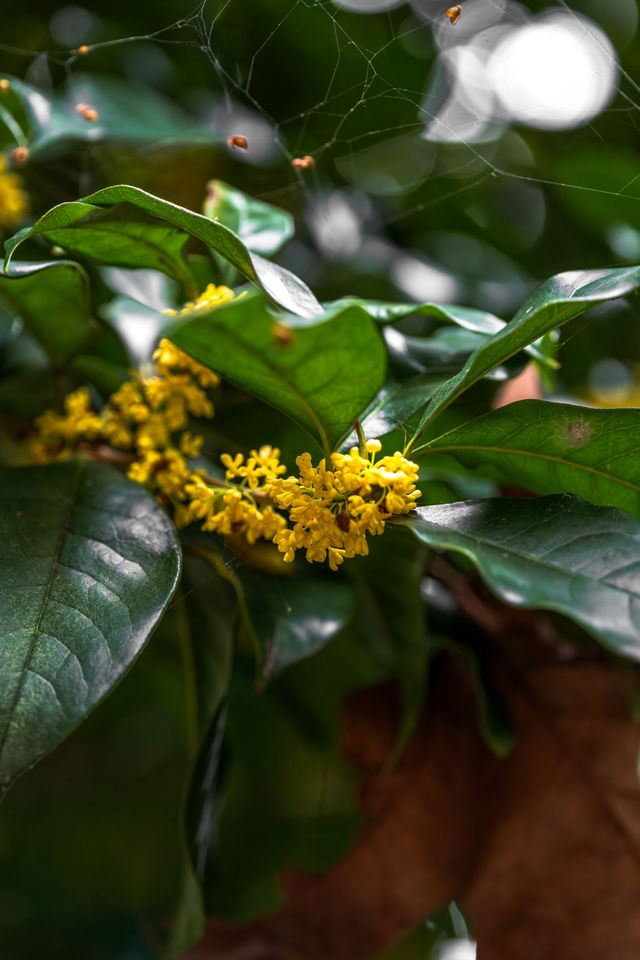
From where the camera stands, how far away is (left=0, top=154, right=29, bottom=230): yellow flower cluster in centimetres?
109

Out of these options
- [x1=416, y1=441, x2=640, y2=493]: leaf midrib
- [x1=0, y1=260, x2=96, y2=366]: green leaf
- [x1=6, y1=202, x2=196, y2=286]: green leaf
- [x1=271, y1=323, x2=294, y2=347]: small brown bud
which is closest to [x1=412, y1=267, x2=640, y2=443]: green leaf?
[x1=416, y1=441, x2=640, y2=493]: leaf midrib

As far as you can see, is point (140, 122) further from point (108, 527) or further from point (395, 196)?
point (108, 527)

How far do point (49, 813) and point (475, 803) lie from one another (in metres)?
0.86

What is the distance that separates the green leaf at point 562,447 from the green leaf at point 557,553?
55mm

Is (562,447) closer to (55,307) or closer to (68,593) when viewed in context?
(68,593)

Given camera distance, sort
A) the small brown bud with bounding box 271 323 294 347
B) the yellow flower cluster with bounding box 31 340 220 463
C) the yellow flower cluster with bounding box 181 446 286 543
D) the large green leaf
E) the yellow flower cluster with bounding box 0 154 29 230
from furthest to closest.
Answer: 1. the yellow flower cluster with bounding box 0 154 29 230
2. the yellow flower cluster with bounding box 31 340 220 463
3. the yellow flower cluster with bounding box 181 446 286 543
4. the large green leaf
5. the small brown bud with bounding box 271 323 294 347

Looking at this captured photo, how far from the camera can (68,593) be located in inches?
23.3

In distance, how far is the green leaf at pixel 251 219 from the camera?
830mm

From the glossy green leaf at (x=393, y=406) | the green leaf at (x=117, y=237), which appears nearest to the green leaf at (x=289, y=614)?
the glossy green leaf at (x=393, y=406)

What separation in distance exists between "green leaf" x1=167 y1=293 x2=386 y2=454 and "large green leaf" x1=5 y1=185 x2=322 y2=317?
0.18 ft

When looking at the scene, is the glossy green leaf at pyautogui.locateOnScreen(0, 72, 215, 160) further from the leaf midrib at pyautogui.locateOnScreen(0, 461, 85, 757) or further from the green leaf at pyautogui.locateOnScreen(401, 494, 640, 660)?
the green leaf at pyautogui.locateOnScreen(401, 494, 640, 660)

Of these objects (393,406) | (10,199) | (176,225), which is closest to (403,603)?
(393,406)

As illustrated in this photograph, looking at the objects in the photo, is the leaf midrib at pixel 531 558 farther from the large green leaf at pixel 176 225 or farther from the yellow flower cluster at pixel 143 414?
the yellow flower cluster at pixel 143 414

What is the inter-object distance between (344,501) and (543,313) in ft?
0.63
